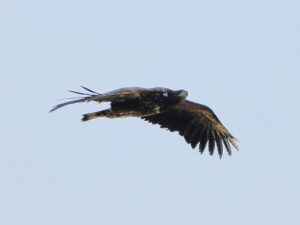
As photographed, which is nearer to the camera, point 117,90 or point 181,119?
point 117,90

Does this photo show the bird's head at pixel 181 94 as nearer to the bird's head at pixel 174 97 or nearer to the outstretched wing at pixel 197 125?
the bird's head at pixel 174 97

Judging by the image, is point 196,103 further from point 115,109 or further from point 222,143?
point 115,109

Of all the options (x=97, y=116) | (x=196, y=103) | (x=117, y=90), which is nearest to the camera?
(x=117, y=90)

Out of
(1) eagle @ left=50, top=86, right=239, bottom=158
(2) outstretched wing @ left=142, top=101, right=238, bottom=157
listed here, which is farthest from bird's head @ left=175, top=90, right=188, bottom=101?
(2) outstretched wing @ left=142, top=101, right=238, bottom=157

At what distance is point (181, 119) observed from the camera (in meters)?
20.3

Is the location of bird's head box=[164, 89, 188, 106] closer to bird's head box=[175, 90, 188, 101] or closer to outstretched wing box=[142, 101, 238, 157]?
bird's head box=[175, 90, 188, 101]

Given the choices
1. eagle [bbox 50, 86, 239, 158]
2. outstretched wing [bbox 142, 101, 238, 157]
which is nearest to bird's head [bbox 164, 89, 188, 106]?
eagle [bbox 50, 86, 239, 158]

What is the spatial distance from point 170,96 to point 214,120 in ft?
9.44

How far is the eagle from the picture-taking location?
17484 mm

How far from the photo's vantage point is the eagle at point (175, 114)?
17.5m

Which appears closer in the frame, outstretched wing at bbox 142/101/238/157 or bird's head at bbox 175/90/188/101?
bird's head at bbox 175/90/188/101

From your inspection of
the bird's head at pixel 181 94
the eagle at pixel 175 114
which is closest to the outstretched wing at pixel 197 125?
the eagle at pixel 175 114

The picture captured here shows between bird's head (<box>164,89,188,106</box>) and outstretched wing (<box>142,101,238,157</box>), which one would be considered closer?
bird's head (<box>164,89,188,106</box>)

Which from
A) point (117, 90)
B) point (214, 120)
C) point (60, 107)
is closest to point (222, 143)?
point (214, 120)
